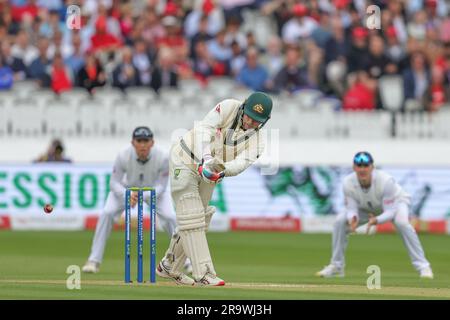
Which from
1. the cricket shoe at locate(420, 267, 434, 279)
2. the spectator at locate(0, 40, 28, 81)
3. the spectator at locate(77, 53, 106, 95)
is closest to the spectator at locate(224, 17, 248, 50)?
the spectator at locate(77, 53, 106, 95)

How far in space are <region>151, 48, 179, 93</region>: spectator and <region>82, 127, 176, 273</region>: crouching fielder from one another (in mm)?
7726

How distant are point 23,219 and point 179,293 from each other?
397 inches

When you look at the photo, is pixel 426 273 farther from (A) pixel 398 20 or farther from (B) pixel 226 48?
(A) pixel 398 20

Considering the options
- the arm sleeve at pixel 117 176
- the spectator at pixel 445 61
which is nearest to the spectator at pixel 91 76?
the spectator at pixel 445 61

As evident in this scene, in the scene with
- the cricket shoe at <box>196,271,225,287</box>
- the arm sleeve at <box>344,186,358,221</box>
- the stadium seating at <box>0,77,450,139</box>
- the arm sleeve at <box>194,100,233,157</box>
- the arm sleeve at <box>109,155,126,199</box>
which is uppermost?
the stadium seating at <box>0,77,450,139</box>

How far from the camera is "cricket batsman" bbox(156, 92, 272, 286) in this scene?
12.2 meters

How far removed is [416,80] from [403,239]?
28.6 feet

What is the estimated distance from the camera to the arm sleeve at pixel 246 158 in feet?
39.9

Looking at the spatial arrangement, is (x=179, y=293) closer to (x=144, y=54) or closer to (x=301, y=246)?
(x=301, y=246)

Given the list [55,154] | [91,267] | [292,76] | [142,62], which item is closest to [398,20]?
[292,76]

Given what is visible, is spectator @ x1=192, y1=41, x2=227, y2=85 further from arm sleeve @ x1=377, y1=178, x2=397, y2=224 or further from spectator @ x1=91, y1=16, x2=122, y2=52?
arm sleeve @ x1=377, y1=178, x2=397, y2=224

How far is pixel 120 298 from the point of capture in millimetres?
11367

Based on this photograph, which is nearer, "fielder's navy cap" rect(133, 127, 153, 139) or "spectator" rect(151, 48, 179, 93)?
"fielder's navy cap" rect(133, 127, 153, 139)

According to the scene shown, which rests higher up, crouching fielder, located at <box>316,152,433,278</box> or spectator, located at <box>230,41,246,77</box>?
spectator, located at <box>230,41,246,77</box>
